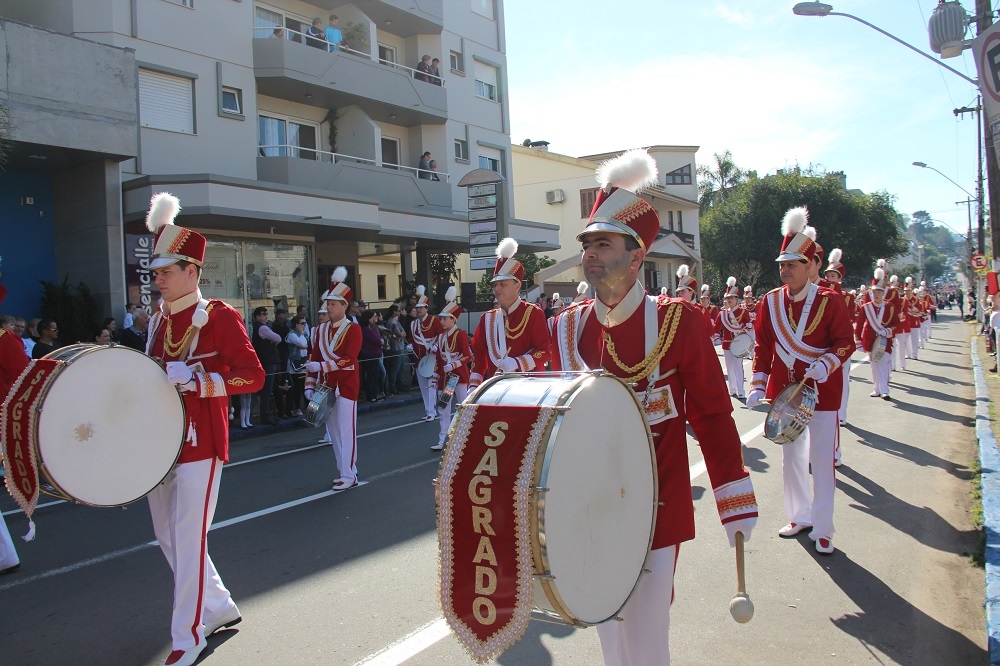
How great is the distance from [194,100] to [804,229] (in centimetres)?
1687

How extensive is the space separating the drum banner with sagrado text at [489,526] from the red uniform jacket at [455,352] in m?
8.52

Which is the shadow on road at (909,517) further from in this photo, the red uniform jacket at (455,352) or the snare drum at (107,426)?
the snare drum at (107,426)

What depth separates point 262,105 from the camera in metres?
21.8

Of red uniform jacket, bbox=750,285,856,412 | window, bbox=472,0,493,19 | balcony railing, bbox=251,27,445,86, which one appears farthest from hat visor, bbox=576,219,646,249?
window, bbox=472,0,493,19

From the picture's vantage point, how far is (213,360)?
4.66 meters

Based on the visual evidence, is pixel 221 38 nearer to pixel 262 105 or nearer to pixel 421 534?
pixel 262 105

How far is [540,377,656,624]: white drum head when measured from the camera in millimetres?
2369

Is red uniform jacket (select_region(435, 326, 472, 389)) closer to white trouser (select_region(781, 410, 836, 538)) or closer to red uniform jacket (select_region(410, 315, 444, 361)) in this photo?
red uniform jacket (select_region(410, 315, 444, 361))

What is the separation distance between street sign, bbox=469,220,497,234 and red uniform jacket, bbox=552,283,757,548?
16777mm

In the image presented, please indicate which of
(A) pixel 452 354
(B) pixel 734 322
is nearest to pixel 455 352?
(A) pixel 452 354

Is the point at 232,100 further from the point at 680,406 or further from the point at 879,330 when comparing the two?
the point at 680,406

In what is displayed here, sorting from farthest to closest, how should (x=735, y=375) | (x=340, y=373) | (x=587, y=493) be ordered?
(x=735, y=375) < (x=340, y=373) < (x=587, y=493)

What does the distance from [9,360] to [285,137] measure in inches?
697

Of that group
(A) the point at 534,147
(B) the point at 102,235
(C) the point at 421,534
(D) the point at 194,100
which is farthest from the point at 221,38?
(A) the point at 534,147
